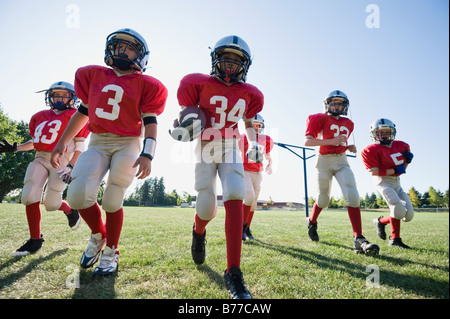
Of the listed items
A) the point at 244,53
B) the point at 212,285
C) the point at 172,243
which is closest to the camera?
the point at 212,285

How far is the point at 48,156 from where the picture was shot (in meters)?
3.49

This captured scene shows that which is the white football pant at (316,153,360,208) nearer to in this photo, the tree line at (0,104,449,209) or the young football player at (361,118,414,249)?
the young football player at (361,118,414,249)

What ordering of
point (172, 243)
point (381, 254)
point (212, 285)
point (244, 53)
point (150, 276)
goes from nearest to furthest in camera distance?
point (212, 285)
point (150, 276)
point (244, 53)
point (381, 254)
point (172, 243)

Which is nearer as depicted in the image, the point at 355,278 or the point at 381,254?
the point at 355,278

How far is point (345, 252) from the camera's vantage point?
344cm

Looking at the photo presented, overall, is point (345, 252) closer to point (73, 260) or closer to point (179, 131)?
point (179, 131)

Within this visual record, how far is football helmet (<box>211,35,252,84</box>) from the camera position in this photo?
2.56 meters

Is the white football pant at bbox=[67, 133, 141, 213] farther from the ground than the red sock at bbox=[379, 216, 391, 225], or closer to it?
farther from the ground

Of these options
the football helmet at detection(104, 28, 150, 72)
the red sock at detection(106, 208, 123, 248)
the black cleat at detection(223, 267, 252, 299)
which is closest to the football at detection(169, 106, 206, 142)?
the football helmet at detection(104, 28, 150, 72)

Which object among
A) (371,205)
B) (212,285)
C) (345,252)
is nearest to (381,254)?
(345,252)

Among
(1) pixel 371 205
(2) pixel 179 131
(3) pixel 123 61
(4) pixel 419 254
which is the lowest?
(1) pixel 371 205

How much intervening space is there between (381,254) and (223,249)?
2250mm

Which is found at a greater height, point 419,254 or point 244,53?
point 244,53

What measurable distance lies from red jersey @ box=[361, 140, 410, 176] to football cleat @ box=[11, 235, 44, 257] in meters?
5.63
